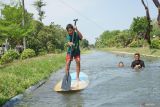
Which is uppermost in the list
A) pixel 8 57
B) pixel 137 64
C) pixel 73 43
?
pixel 73 43

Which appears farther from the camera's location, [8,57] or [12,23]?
[12,23]

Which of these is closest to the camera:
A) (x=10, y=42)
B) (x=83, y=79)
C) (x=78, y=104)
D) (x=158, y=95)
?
(x=78, y=104)

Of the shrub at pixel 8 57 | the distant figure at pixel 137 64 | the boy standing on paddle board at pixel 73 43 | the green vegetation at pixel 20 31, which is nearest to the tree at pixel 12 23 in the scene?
A: the green vegetation at pixel 20 31

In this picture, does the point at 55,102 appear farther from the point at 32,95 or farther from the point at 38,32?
the point at 38,32

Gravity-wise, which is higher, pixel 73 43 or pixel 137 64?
pixel 73 43

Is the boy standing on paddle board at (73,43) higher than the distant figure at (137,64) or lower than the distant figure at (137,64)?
higher

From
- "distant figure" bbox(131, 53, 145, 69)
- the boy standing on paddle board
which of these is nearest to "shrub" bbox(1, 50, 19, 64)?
"distant figure" bbox(131, 53, 145, 69)

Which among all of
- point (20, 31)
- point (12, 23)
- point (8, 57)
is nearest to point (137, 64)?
point (8, 57)

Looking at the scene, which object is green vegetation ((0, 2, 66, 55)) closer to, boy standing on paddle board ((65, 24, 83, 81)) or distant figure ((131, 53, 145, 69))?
distant figure ((131, 53, 145, 69))

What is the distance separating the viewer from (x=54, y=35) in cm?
6481

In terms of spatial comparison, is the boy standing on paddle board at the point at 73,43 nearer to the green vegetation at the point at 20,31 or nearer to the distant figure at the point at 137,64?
the distant figure at the point at 137,64

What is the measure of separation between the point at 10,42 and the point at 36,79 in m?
42.5

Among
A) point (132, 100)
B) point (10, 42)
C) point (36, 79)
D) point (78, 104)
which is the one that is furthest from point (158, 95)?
point (10, 42)

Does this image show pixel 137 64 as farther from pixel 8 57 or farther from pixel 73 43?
pixel 8 57
